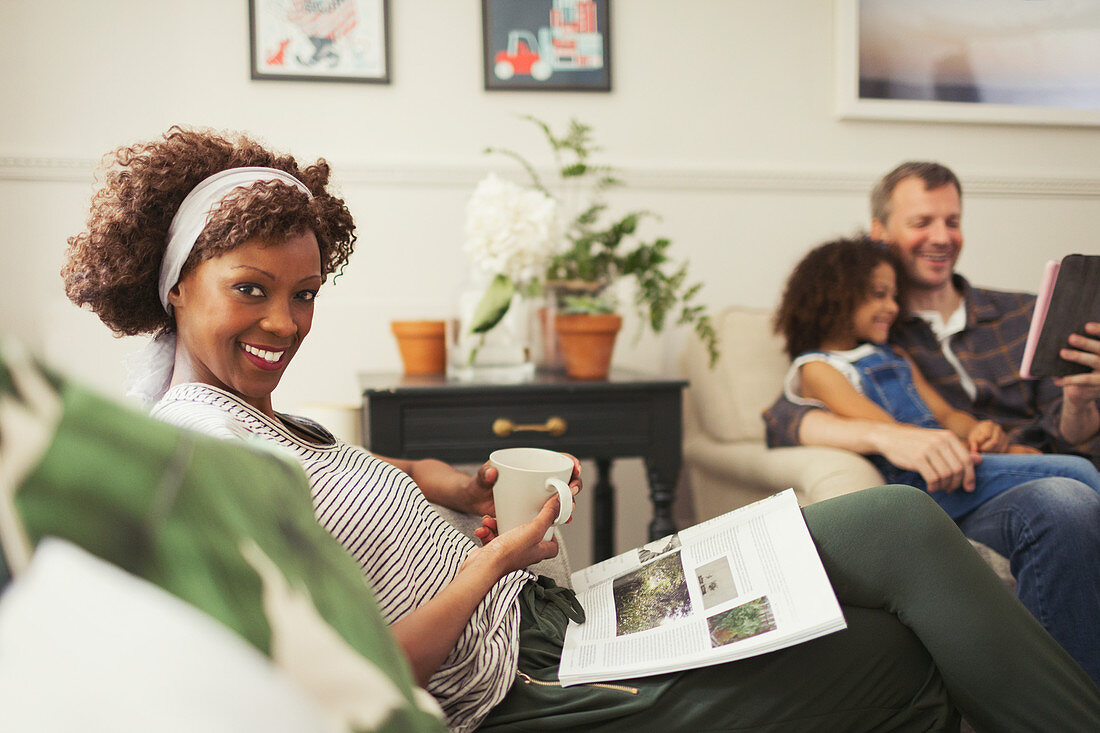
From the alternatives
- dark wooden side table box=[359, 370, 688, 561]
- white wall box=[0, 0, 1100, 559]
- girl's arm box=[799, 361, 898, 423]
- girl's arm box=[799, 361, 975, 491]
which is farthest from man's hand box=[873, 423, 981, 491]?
white wall box=[0, 0, 1100, 559]

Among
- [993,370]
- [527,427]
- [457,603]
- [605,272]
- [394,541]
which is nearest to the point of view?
[457,603]

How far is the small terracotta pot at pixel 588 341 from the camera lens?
6.07 ft

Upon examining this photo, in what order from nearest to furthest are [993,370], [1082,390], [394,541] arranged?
[394,541] < [1082,390] < [993,370]

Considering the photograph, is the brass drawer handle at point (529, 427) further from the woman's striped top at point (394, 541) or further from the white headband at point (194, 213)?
the white headband at point (194, 213)

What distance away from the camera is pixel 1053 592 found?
52.6 inches

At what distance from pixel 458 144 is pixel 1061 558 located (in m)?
1.62

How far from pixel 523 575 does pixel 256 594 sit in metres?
0.68

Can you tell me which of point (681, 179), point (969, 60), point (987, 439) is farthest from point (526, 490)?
point (969, 60)

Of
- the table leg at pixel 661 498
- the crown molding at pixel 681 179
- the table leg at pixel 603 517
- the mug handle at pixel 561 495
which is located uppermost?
the crown molding at pixel 681 179

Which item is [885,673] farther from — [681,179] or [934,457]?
[681,179]

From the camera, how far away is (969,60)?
7.88 feet

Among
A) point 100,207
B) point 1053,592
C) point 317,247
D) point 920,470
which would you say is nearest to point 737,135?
point 920,470

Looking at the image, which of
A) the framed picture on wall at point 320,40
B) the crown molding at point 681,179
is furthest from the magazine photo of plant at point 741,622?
the framed picture on wall at point 320,40

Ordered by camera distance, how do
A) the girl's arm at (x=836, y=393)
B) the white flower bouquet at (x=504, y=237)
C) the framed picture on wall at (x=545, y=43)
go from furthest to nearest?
the framed picture on wall at (x=545, y=43), the white flower bouquet at (x=504, y=237), the girl's arm at (x=836, y=393)
